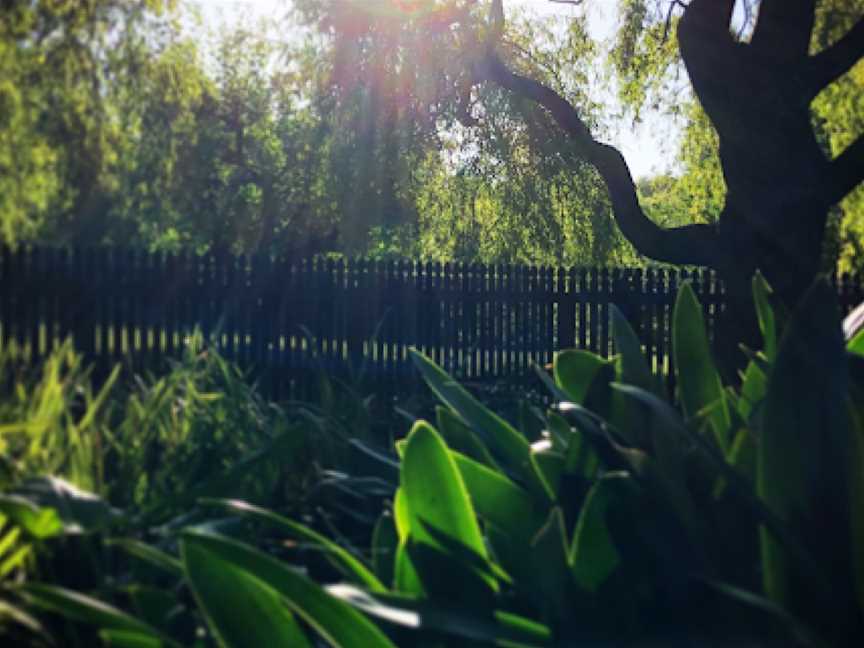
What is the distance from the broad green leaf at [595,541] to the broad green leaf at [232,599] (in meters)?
0.55

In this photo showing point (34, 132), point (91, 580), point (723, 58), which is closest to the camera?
point (91, 580)

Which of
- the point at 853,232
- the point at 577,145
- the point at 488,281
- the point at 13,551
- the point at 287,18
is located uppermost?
the point at 287,18

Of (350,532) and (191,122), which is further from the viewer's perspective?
(191,122)

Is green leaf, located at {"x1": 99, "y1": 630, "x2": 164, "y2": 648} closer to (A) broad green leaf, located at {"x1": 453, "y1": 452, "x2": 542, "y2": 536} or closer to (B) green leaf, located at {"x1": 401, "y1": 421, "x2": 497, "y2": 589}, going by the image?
(B) green leaf, located at {"x1": 401, "y1": 421, "x2": 497, "y2": 589}

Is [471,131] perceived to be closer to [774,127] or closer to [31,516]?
[774,127]

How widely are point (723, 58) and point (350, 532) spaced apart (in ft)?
25.0

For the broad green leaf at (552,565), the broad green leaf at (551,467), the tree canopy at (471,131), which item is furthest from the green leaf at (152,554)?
the tree canopy at (471,131)

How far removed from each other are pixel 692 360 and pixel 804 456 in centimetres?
63

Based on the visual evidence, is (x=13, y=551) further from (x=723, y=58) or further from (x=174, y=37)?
(x=723, y=58)

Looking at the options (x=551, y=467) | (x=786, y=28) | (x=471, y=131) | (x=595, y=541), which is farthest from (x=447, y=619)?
(x=471, y=131)

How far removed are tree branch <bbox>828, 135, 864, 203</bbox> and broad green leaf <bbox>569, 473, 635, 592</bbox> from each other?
7880mm

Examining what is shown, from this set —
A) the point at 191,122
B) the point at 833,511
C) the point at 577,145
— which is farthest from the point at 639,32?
the point at 833,511

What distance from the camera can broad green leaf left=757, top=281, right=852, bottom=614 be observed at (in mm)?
1469

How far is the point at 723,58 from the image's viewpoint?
28.8 ft
